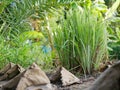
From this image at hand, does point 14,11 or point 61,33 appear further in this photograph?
point 14,11

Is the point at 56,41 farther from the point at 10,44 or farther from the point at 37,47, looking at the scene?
the point at 10,44

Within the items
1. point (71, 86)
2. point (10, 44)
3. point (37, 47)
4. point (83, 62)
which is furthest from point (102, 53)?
point (10, 44)

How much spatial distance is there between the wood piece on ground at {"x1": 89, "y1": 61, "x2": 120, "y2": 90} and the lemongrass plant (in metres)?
2.26

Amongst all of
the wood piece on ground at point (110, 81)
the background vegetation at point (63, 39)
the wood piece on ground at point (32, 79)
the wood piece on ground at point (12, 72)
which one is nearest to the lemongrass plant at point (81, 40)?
the background vegetation at point (63, 39)

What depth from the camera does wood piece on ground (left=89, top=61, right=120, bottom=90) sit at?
3.49 feet

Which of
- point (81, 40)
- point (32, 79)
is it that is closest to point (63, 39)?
point (81, 40)

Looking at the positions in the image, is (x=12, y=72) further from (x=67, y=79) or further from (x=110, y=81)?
(x=110, y=81)

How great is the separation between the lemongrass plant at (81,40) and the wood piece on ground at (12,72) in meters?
0.63

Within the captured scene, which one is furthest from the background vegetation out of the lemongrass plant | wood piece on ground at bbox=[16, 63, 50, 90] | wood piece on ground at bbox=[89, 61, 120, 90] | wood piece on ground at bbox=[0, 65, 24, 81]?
wood piece on ground at bbox=[89, 61, 120, 90]

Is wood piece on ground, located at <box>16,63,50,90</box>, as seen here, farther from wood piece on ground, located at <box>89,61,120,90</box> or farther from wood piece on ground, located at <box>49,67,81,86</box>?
wood piece on ground, located at <box>89,61,120,90</box>

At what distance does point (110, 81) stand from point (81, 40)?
91.8 inches

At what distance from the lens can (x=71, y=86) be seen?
279 centimetres

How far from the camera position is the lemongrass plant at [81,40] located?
3439 millimetres

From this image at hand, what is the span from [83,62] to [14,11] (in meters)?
2.79
